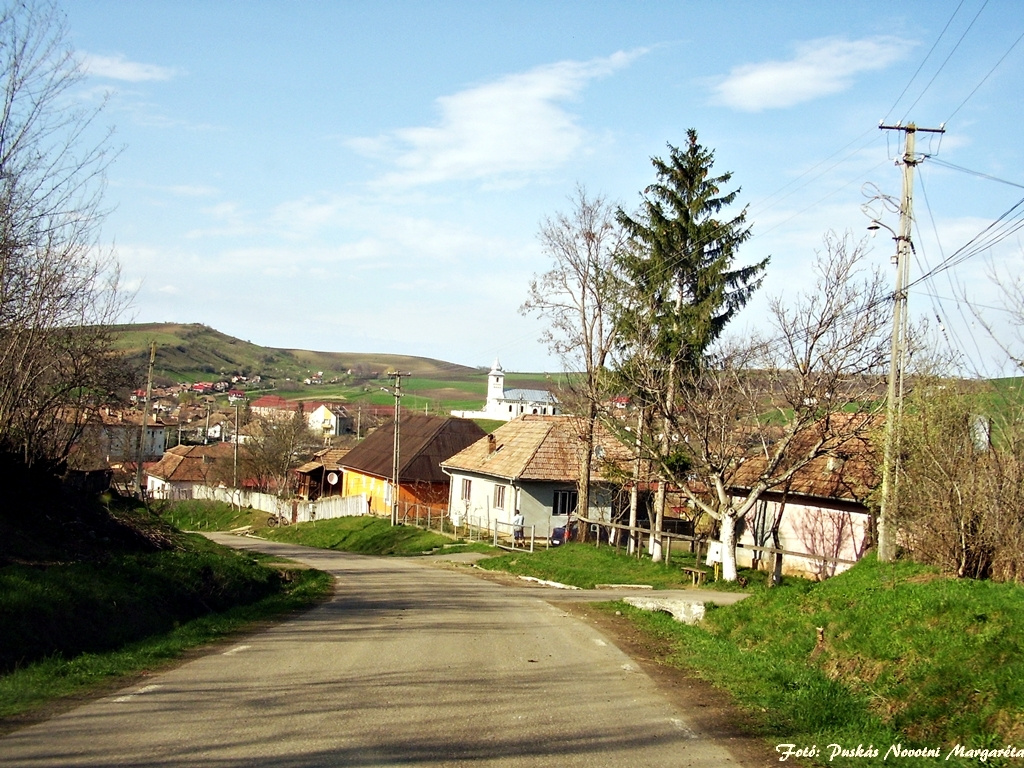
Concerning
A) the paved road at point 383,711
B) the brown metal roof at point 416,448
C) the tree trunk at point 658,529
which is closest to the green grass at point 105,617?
the paved road at point 383,711

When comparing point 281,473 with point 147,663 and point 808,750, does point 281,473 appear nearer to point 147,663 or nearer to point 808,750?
point 147,663

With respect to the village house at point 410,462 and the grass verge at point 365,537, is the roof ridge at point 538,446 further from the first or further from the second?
the village house at point 410,462

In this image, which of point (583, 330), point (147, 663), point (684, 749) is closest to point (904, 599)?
point (684, 749)

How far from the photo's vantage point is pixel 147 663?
9.83m

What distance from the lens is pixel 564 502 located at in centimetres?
3841

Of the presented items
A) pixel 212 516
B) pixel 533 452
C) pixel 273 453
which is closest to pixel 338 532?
pixel 533 452

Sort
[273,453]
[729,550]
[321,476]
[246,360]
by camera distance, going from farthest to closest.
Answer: [246,360] → [273,453] → [321,476] → [729,550]

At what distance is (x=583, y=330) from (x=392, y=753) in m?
26.3

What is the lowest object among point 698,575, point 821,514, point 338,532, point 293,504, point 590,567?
point 338,532

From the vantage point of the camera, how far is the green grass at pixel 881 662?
7.55 metres

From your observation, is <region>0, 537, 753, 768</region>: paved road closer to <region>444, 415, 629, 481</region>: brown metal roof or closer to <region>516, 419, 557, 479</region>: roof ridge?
<region>444, 415, 629, 481</region>: brown metal roof

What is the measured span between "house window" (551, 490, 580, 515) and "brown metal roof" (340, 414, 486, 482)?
13.3m

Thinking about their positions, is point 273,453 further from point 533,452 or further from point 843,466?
point 843,466

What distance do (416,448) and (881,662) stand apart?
44.2 meters
